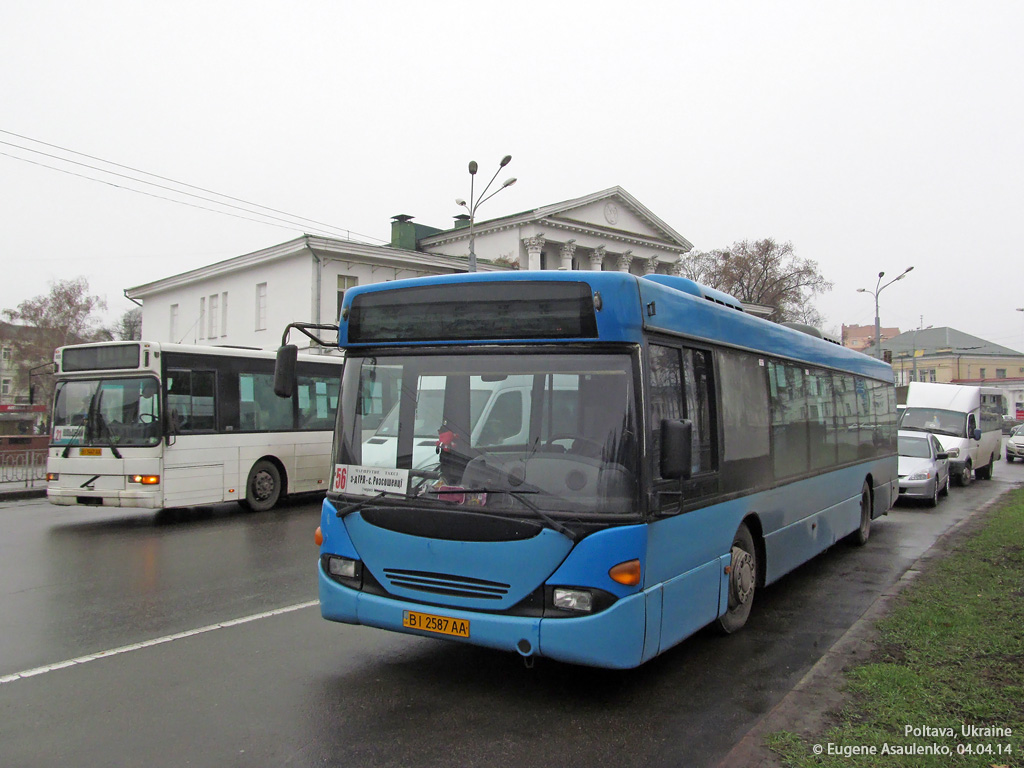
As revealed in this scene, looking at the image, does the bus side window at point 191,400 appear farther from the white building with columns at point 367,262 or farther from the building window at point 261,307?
the building window at point 261,307

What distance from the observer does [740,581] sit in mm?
6652

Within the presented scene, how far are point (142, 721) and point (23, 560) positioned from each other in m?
6.59

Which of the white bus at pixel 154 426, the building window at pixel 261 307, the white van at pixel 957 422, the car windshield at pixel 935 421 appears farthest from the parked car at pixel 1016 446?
the building window at pixel 261 307

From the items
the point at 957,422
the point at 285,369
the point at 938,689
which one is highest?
the point at 285,369

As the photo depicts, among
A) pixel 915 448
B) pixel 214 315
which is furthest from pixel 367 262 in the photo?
pixel 915 448

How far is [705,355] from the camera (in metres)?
6.11

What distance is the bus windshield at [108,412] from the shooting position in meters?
13.1

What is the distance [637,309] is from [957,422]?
2197 centimetres

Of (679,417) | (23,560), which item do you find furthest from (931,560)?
(23,560)

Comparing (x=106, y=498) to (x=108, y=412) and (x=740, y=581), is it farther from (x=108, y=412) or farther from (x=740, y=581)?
(x=740, y=581)

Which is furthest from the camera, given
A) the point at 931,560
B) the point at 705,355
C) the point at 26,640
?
the point at 931,560

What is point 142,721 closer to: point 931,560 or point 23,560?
point 23,560

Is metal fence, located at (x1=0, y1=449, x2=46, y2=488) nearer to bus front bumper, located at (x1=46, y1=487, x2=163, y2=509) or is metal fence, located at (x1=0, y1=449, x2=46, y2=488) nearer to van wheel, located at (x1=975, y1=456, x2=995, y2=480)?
bus front bumper, located at (x1=46, y1=487, x2=163, y2=509)

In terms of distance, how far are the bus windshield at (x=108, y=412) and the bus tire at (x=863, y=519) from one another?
10.5m
